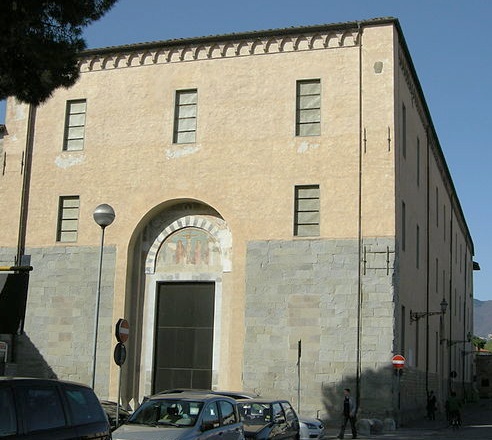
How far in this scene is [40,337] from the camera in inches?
1024

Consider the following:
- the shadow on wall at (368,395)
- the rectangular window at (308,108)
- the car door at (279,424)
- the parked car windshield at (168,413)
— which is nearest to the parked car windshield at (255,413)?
the car door at (279,424)

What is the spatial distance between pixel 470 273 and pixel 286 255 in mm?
45738

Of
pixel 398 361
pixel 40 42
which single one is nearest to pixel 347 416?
pixel 398 361

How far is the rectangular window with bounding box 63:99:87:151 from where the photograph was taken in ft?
90.0

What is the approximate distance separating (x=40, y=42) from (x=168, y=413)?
7168 mm

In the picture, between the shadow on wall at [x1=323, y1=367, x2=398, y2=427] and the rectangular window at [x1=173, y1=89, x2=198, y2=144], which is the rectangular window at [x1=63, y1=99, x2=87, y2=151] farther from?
the shadow on wall at [x1=323, y1=367, x2=398, y2=427]

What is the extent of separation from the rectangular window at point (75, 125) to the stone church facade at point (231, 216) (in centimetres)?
5

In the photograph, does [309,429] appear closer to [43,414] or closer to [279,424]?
[279,424]

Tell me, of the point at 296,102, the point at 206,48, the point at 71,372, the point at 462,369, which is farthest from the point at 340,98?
the point at 462,369

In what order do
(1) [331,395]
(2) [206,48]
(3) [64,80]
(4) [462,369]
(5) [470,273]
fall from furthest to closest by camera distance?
1. (5) [470,273]
2. (4) [462,369]
3. (2) [206,48]
4. (1) [331,395]
5. (3) [64,80]

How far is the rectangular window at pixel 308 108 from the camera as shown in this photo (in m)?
25.1

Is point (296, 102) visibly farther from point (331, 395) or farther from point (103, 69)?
point (331, 395)

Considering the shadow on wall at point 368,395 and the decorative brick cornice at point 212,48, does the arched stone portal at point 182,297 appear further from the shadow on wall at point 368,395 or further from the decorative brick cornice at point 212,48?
the decorative brick cornice at point 212,48

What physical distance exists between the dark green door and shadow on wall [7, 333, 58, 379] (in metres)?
3.84
